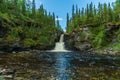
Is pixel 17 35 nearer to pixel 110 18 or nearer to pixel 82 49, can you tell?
pixel 82 49

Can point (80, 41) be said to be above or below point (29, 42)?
above

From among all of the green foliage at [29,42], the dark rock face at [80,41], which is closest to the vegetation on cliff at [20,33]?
the green foliage at [29,42]

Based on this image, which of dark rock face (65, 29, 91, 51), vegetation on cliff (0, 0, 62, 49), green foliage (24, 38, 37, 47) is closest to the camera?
vegetation on cliff (0, 0, 62, 49)

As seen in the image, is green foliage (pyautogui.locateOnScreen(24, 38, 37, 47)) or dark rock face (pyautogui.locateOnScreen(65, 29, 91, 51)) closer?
green foliage (pyautogui.locateOnScreen(24, 38, 37, 47))

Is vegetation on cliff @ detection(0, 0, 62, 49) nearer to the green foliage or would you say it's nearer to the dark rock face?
the green foliage

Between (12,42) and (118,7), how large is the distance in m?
71.6

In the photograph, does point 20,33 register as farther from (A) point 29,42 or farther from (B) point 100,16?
(B) point 100,16

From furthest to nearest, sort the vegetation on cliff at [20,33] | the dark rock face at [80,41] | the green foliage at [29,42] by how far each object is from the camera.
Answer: the dark rock face at [80,41], the green foliage at [29,42], the vegetation on cliff at [20,33]

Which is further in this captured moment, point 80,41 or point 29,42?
point 80,41

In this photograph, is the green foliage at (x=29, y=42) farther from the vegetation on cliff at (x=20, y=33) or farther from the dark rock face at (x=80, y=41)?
the dark rock face at (x=80, y=41)

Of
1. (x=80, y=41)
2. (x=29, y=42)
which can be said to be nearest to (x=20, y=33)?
(x=29, y=42)

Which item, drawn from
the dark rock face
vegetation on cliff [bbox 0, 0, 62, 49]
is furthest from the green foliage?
the dark rock face

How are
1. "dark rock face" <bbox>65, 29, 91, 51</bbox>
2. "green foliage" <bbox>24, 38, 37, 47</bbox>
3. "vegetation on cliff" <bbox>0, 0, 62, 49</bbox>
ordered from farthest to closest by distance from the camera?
"dark rock face" <bbox>65, 29, 91, 51</bbox> → "green foliage" <bbox>24, 38, 37, 47</bbox> → "vegetation on cliff" <bbox>0, 0, 62, 49</bbox>

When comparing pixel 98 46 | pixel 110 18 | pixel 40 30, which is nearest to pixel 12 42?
pixel 40 30
